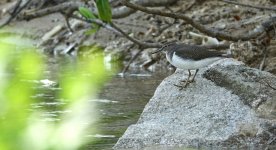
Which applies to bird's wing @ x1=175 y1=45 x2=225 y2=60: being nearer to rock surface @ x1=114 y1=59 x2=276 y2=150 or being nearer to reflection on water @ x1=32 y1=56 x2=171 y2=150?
rock surface @ x1=114 y1=59 x2=276 y2=150

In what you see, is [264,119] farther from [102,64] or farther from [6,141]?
[102,64]

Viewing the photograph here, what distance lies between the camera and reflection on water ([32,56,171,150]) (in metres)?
8.82

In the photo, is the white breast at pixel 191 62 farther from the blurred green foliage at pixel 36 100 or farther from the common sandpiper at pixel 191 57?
the blurred green foliage at pixel 36 100

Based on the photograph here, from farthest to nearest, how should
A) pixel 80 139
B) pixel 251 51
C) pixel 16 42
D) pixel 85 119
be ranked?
pixel 16 42, pixel 251 51, pixel 85 119, pixel 80 139

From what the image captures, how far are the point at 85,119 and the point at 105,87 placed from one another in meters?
2.82

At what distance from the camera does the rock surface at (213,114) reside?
7.77 meters

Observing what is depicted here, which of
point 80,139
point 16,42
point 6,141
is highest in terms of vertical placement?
point 6,141

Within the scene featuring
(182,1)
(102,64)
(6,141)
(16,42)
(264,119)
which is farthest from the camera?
(16,42)

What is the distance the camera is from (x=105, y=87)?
12.5 meters

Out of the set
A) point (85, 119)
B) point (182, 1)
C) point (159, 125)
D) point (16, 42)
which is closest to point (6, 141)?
point (159, 125)

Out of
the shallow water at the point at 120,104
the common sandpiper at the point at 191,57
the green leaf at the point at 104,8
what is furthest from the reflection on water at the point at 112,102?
the green leaf at the point at 104,8

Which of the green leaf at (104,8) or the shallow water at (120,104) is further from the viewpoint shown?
the green leaf at (104,8)

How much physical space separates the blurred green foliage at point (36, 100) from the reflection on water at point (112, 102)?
112mm

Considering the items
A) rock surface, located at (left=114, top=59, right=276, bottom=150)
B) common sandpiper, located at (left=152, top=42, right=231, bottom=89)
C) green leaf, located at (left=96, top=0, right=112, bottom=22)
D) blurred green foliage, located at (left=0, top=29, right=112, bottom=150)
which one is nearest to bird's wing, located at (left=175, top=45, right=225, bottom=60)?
common sandpiper, located at (left=152, top=42, right=231, bottom=89)
